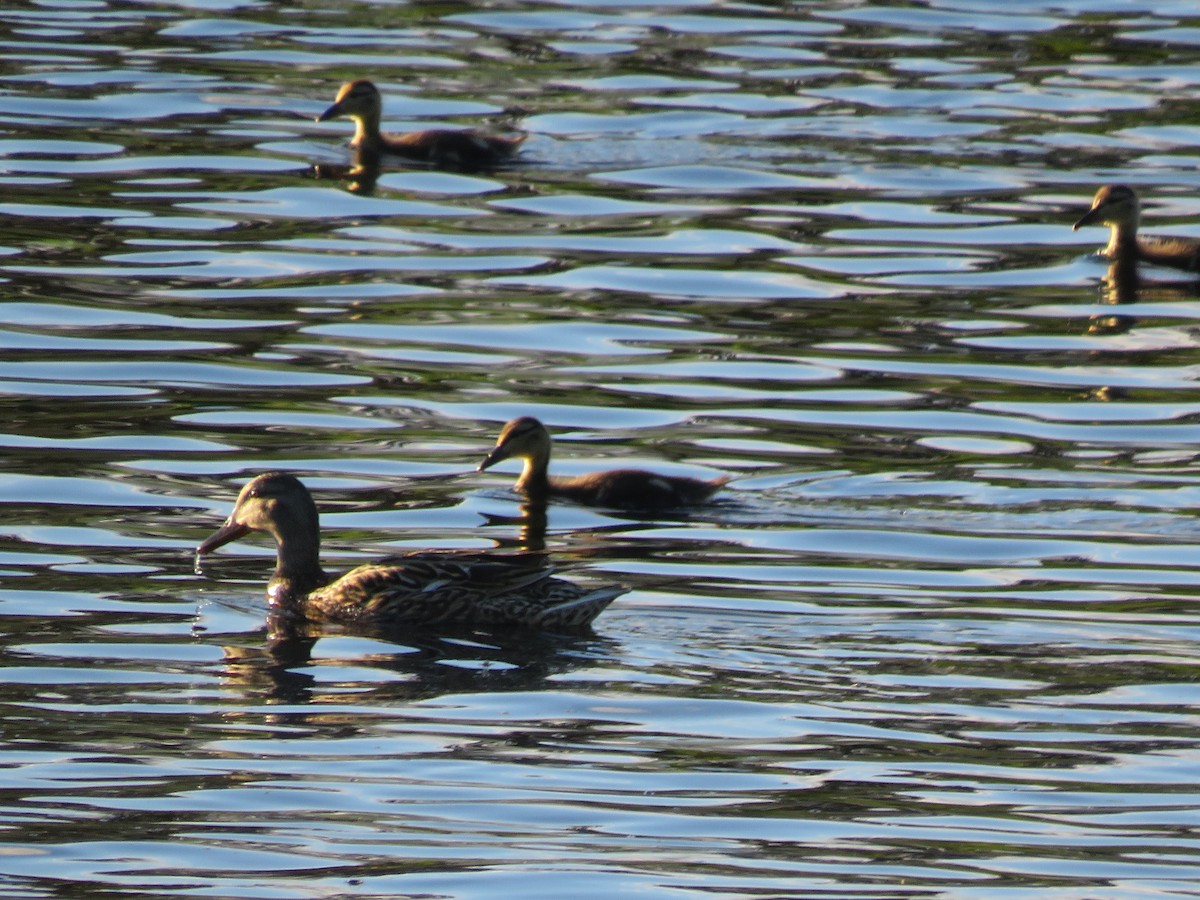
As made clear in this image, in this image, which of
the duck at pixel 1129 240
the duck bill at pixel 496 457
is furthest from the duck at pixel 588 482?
the duck at pixel 1129 240

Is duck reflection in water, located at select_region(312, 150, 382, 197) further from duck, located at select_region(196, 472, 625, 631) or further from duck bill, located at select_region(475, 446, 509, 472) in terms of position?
duck, located at select_region(196, 472, 625, 631)

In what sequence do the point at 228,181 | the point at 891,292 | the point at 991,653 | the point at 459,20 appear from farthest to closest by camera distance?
the point at 459,20 < the point at 228,181 < the point at 891,292 < the point at 991,653

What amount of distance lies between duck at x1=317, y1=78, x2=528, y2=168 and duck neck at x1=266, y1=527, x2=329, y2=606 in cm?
1033

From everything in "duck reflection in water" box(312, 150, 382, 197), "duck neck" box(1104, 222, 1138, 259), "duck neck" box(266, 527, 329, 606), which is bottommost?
"duck neck" box(266, 527, 329, 606)

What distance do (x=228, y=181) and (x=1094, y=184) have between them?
728 centimetres

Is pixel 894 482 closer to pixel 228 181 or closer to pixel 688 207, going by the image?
pixel 688 207

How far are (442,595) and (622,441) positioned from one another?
11.9ft

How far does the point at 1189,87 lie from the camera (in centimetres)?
2575

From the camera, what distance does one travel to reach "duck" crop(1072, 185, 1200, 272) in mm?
19406

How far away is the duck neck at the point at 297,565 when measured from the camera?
38.0ft

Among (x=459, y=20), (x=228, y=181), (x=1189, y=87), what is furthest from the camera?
(x=459, y=20)

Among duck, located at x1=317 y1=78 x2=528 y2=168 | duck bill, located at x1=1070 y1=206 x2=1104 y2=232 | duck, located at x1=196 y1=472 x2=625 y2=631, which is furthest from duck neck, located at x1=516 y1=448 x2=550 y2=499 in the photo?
duck, located at x1=317 y1=78 x2=528 y2=168

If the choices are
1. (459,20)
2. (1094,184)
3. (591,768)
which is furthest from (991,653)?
(459,20)

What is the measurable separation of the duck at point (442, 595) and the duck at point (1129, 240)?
29.9 feet
